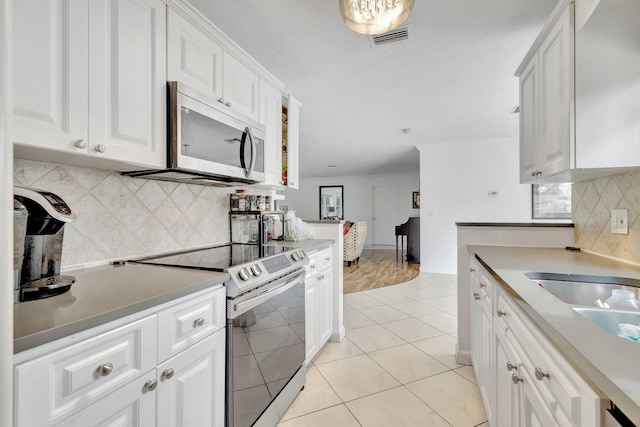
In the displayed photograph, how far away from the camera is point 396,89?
2625 millimetres

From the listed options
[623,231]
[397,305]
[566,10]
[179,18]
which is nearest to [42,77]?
[179,18]

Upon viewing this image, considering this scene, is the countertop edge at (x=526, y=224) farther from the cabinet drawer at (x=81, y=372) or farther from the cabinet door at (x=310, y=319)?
the cabinet drawer at (x=81, y=372)

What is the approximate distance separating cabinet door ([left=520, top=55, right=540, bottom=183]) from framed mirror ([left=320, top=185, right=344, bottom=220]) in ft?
24.1

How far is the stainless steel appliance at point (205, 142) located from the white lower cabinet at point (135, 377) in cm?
70

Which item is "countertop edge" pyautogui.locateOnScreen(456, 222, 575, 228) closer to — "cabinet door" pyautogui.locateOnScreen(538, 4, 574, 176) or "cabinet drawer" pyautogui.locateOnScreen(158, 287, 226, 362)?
"cabinet door" pyautogui.locateOnScreen(538, 4, 574, 176)

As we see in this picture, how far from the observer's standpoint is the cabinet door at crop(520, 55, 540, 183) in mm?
1580

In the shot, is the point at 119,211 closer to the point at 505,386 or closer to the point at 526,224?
the point at 505,386

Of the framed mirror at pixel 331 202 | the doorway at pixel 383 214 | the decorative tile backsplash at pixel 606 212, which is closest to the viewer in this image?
the decorative tile backsplash at pixel 606 212

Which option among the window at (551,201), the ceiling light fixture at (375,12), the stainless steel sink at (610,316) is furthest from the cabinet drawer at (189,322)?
the window at (551,201)

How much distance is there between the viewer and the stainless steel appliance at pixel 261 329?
1.20m

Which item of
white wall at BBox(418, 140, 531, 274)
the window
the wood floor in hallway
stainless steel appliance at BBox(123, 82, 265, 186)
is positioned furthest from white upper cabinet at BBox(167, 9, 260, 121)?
the window

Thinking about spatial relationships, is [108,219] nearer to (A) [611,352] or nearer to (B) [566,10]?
(A) [611,352]

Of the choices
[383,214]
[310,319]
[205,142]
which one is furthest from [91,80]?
[383,214]

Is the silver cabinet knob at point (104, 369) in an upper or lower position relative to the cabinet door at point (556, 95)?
lower
